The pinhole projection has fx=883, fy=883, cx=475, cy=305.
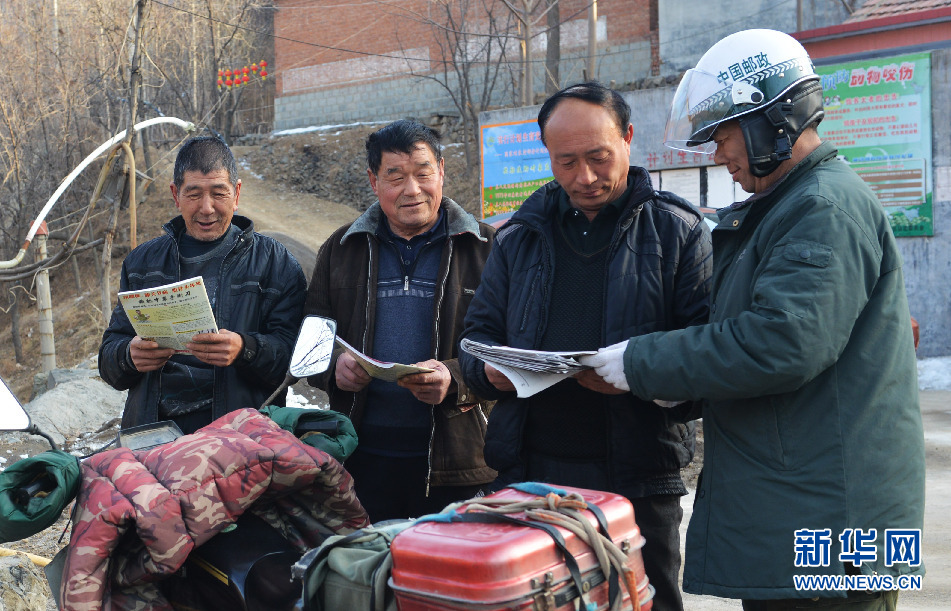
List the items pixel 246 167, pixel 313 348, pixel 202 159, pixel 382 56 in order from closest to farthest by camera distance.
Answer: pixel 313 348
pixel 202 159
pixel 246 167
pixel 382 56

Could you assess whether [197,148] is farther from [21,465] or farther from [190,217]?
[21,465]

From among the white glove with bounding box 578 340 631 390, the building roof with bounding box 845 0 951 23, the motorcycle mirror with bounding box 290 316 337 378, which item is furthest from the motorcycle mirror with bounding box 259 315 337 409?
the building roof with bounding box 845 0 951 23

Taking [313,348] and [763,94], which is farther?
[313,348]

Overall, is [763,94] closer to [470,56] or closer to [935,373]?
[935,373]

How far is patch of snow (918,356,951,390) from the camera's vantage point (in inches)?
431

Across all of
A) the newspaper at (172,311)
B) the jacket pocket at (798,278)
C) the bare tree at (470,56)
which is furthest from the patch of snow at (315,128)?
the jacket pocket at (798,278)

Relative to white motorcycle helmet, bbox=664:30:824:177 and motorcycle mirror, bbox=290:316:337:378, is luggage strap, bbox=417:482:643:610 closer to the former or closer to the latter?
motorcycle mirror, bbox=290:316:337:378

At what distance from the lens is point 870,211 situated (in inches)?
81.1

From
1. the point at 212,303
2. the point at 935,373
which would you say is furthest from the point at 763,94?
the point at 935,373

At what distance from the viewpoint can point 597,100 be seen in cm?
261

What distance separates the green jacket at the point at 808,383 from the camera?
196 cm

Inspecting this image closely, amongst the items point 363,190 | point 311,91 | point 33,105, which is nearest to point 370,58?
point 311,91

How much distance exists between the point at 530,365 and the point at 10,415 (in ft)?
4.32

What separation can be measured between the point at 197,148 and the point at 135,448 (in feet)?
4.46
